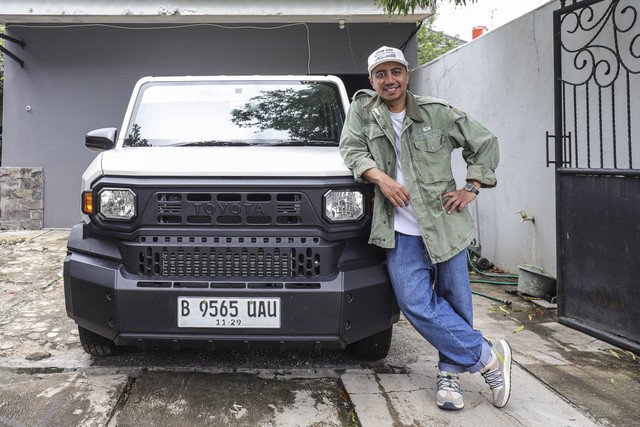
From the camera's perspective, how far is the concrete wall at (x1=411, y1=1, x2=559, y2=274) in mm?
5246

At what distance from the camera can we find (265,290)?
264cm

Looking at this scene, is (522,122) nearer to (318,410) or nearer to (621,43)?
(621,43)

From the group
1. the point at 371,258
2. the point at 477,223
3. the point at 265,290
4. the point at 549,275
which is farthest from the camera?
the point at 477,223

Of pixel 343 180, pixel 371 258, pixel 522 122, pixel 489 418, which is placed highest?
pixel 522 122

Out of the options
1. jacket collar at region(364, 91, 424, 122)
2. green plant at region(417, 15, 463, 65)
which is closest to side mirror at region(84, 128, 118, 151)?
jacket collar at region(364, 91, 424, 122)

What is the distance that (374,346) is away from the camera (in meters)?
3.34

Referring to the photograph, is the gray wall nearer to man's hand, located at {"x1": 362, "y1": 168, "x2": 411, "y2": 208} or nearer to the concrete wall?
the concrete wall

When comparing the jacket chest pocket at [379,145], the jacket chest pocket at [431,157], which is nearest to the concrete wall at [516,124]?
the jacket chest pocket at [431,157]

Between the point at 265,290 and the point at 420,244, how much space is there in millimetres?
826

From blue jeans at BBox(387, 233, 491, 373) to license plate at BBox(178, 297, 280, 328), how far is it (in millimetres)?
648

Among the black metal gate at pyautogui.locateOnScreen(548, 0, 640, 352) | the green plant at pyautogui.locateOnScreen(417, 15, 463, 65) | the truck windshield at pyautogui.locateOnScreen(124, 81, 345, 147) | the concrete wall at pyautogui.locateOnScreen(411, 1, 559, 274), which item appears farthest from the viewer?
the green plant at pyautogui.locateOnScreen(417, 15, 463, 65)

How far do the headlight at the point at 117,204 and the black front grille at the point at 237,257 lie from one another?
18 centimetres

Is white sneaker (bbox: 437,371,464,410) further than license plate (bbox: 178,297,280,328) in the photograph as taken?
Yes

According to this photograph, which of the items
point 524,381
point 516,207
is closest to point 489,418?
point 524,381
